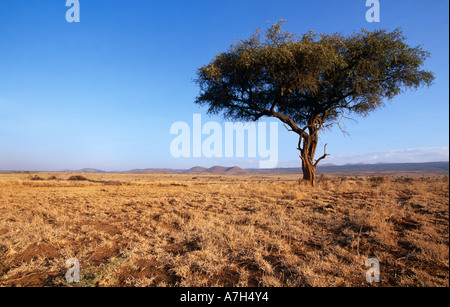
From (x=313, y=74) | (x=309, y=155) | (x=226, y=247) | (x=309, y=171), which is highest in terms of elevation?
(x=313, y=74)

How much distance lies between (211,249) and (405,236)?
13.3ft

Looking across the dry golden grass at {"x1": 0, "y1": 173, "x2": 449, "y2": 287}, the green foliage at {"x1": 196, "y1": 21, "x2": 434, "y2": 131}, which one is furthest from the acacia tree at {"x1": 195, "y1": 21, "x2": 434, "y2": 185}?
the dry golden grass at {"x1": 0, "y1": 173, "x2": 449, "y2": 287}

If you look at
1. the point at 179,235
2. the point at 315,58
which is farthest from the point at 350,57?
the point at 179,235

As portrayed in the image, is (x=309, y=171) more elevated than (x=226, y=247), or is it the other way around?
(x=309, y=171)

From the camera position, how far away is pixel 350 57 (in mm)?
14328

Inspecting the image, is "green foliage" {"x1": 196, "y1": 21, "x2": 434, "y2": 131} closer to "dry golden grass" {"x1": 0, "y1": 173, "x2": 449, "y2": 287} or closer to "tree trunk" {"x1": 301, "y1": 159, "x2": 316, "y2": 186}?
"tree trunk" {"x1": 301, "y1": 159, "x2": 316, "y2": 186}

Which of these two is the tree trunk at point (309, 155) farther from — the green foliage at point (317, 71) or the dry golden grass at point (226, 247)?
the dry golden grass at point (226, 247)

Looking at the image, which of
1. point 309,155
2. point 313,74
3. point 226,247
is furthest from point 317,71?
point 226,247

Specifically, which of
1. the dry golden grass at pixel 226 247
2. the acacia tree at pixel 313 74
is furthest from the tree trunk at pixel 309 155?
the dry golden grass at pixel 226 247

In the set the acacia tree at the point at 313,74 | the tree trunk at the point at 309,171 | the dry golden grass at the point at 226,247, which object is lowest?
the dry golden grass at the point at 226,247

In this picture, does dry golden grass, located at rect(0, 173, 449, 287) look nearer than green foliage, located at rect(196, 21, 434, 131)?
Yes

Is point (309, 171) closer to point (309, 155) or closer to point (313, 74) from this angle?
point (309, 155)
